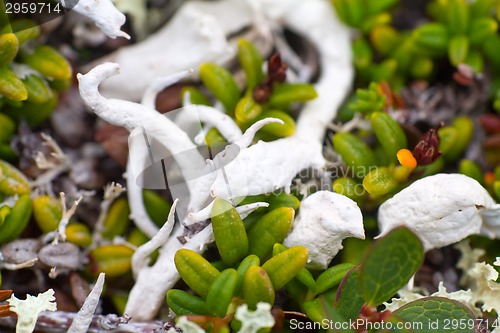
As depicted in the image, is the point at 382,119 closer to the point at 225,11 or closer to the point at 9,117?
the point at 225,11

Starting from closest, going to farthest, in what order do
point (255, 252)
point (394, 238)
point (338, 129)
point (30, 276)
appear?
point (394, 238)
point (255, 252)
point (30, 276)
point (338, 129)

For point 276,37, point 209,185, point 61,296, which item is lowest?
point 61,296

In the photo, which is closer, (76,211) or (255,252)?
(255,252)

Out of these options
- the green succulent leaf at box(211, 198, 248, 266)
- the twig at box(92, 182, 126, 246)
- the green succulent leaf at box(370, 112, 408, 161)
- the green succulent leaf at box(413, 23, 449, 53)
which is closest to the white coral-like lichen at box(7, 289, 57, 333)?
the twig at box(92, 182, 126, 246)

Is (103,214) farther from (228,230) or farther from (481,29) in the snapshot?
(481,29)

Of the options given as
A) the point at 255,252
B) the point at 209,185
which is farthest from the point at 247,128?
the point at 255,252

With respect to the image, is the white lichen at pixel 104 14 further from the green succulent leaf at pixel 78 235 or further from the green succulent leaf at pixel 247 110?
the green succulent leaf at pixel 78 235

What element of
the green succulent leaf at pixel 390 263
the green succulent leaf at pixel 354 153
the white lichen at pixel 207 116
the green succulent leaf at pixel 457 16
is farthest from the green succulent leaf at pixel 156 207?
the green succulent leaf at pixel 457 16
